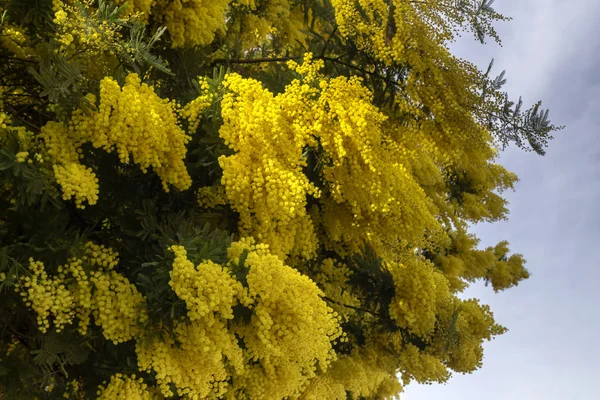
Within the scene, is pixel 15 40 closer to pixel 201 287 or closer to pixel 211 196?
pixel 211 196

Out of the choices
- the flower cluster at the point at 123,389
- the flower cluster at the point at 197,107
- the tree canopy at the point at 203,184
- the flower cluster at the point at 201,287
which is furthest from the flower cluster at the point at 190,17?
the flower cluster at the point at 123,389

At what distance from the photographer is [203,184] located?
6109 mm

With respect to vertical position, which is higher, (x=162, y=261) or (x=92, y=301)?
(x=162, y=261)

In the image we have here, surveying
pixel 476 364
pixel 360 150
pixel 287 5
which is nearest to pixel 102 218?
pixel 360 150

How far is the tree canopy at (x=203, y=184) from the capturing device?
4672 mm

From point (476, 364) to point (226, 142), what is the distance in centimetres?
479

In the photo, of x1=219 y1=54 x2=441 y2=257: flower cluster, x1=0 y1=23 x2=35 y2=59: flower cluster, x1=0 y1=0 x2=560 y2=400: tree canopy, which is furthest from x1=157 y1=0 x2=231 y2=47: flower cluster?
x1=0 y1=23 x2=35 y2=59: flower cluster

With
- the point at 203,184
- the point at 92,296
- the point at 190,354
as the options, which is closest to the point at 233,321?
the point at 190,354

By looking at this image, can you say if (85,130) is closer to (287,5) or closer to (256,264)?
(256,264)

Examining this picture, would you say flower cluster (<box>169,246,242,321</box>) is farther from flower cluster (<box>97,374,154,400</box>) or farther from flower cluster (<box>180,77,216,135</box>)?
flower cluster (<box>180,77,216,135</box>)

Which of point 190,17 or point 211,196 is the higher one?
point 190,17

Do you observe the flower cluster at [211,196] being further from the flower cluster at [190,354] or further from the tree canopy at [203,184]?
the flower cluster at [190,354]

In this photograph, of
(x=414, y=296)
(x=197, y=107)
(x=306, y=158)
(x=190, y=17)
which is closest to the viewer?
(x=197, y=107)

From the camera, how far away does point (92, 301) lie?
4.87m
